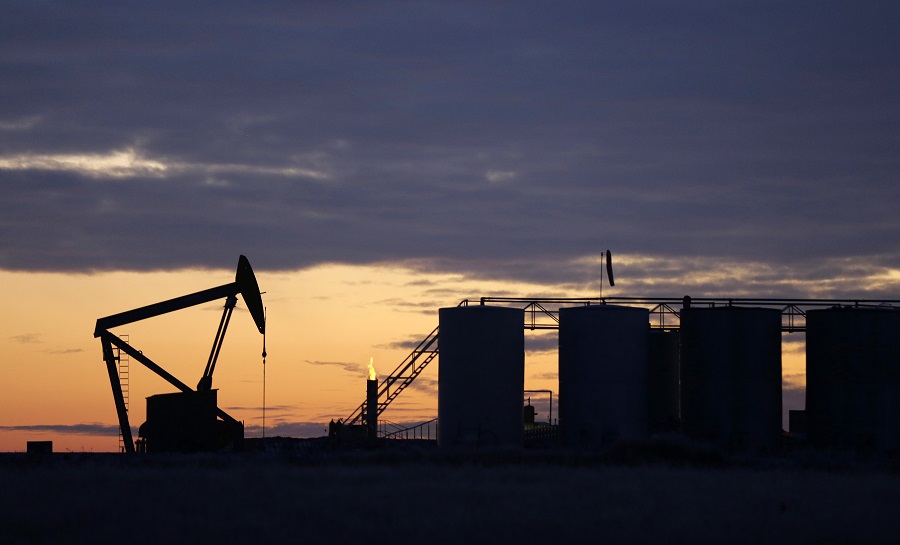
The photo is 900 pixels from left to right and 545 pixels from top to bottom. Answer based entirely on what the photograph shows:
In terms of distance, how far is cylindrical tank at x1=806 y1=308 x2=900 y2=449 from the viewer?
4459 cm

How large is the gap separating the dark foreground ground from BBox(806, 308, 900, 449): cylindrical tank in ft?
29.6

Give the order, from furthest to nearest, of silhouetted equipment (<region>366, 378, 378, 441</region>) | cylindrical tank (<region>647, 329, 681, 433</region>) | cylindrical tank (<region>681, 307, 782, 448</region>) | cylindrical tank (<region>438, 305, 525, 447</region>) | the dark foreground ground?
cylindrical tank (<region>647, 329, 681, 433</region>)
silhouetted equipment (<region>366, 378, 378, 441</region>)
cylindrical tank (<region>438, 305, 525, 447</region>)
cylindrical tank (<region>681, 307, 782, 448</region>)
the dark foreground ground

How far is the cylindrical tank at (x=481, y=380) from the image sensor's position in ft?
147

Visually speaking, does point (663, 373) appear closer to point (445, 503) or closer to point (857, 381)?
point (857, 381)

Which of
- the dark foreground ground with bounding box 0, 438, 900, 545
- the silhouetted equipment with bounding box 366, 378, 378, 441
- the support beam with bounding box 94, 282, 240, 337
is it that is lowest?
the dark foreground ground with bounding box 0, 438, 900, 545

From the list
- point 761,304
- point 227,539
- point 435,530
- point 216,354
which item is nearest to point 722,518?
point 435,530

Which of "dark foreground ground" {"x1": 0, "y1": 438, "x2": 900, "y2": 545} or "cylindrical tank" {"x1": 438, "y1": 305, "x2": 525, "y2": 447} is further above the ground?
"cylindrical tank" {"x1": 438, "y1": 305, "x2": 525, "y2": 447}

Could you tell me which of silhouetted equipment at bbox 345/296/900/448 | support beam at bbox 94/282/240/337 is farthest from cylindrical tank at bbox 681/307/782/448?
support beam at bbox 94/282/240/337

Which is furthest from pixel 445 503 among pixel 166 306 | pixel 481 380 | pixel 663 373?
pixel 663 373

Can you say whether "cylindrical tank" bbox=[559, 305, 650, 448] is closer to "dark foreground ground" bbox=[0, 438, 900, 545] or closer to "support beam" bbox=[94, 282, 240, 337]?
"dark foreground ground" bbox=[0, 438, 900, 545]

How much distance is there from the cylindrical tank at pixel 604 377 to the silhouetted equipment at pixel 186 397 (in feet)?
43.7

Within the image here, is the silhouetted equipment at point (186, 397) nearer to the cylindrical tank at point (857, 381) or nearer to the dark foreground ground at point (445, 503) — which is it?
the dark foreground ground at point (445, 503)

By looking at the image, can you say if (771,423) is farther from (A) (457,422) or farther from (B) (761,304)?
(A) (457,422)

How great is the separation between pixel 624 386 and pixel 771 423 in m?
5.65
